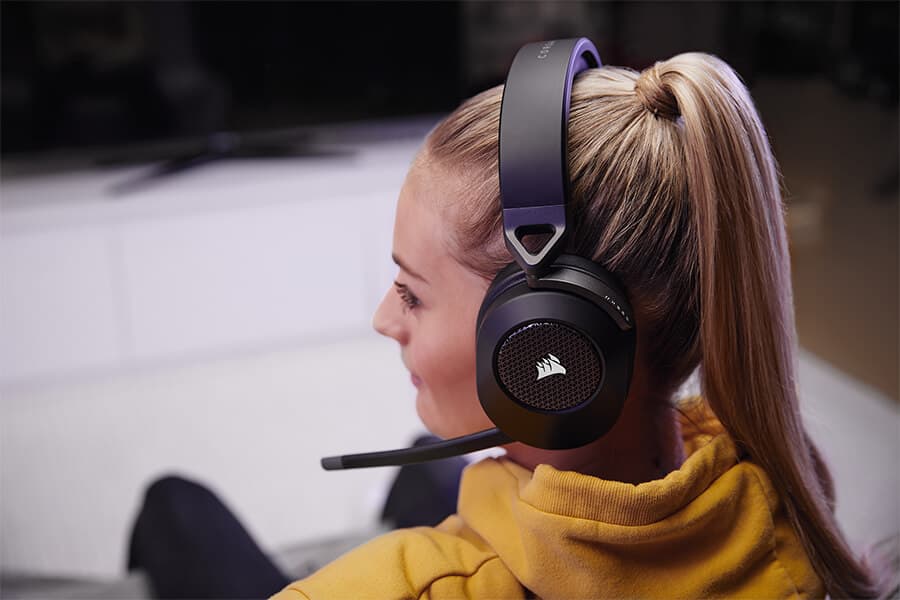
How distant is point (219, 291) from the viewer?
2.35m

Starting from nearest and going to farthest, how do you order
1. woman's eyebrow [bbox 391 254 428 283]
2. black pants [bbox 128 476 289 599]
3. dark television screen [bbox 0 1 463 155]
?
woman's eyebrow [bbox 391 254 428 283]
black pants [bbox 128 476 289 599]
dark television screen [bbox 0 1 463 155]

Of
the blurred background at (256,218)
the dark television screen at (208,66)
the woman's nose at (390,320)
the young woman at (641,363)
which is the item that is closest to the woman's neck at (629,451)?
the young woman at (641,363)

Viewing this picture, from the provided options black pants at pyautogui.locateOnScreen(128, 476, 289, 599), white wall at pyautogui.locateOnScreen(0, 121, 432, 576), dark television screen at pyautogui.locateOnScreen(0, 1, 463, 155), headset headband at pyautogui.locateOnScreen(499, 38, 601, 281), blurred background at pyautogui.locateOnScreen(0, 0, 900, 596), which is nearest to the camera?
headset headband at pyautogui.locateOnScreen(499, 38, 601, 281)

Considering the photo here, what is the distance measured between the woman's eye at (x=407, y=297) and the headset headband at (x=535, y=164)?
0.11m

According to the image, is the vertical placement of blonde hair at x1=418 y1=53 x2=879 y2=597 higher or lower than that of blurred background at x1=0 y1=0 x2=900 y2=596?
higher

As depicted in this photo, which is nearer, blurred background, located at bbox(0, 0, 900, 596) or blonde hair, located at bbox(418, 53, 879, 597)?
blonde hair, located at bbox(418, 53, 879, 597)

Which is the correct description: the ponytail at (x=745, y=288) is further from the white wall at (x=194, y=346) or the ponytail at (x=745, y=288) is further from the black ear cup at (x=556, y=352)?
the white wall at (x=194, y=346)

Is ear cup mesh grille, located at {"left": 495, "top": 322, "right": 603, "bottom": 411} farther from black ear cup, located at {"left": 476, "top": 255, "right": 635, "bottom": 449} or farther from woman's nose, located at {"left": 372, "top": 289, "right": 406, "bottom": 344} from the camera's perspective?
woman's nose, located at {"left": 372, "top": 289, "right": 406, "bottom": 344}

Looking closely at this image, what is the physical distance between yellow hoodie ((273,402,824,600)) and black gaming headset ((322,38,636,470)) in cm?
4

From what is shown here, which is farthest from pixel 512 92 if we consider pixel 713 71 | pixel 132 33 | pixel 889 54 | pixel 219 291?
pixel 132 33

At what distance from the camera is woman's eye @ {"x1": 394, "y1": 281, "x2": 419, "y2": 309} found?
632 mm

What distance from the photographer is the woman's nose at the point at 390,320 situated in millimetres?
644

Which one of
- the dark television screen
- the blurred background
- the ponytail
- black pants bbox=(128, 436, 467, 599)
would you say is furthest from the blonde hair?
the dark television screen

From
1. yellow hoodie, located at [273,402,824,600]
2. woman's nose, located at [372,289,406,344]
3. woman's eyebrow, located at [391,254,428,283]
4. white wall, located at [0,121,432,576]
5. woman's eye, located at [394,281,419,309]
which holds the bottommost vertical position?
white wall, located at [0,121,432,576]
